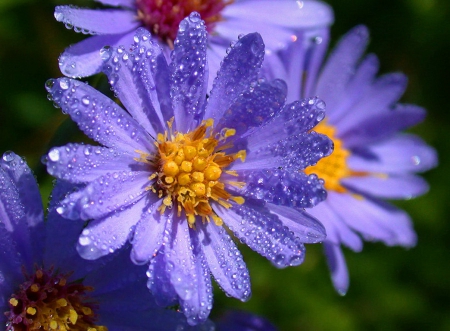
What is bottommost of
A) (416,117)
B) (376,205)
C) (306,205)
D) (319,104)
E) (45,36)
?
(376,205)

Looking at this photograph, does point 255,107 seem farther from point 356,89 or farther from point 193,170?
point 356,89

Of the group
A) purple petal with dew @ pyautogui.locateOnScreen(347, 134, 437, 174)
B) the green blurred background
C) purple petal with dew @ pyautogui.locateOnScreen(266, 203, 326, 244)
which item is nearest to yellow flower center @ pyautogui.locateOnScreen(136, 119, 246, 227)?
→ purple petal with dew @ pyautogui.locateOnScreen(266, 203, 326, 244)

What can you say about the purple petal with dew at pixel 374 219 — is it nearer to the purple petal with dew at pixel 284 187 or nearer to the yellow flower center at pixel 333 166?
the yellow flower center at pixel 333 166

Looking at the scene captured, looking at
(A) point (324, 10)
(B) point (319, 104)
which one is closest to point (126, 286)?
(B) point (319, 104)

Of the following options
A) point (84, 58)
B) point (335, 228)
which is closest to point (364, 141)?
point (335, 228)

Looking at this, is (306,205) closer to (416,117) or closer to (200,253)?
(200,253)
